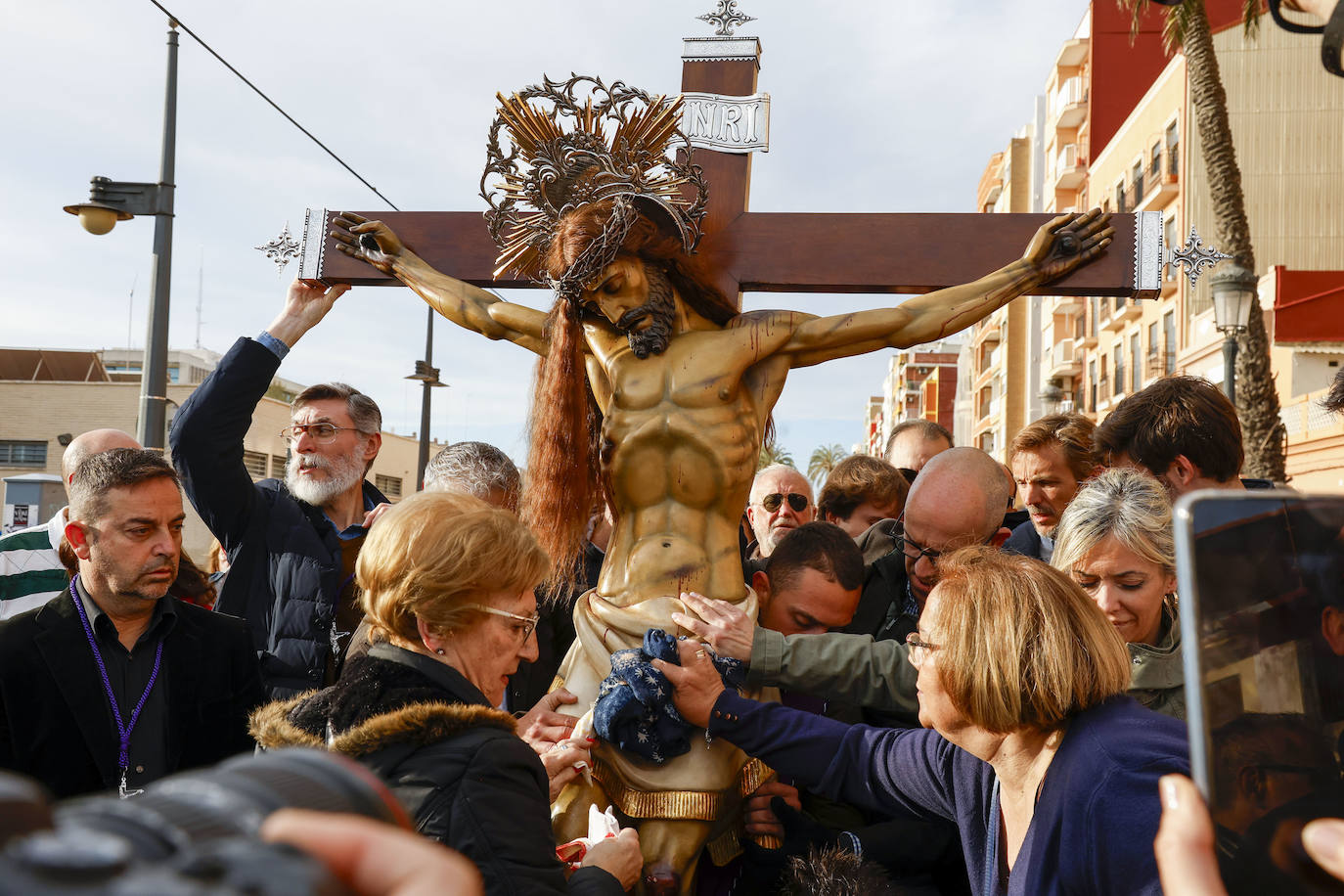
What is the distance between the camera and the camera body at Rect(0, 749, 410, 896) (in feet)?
1.71

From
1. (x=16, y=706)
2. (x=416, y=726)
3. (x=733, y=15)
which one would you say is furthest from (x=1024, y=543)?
(x=16, y=706)

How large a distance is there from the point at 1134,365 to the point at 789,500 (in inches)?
1017

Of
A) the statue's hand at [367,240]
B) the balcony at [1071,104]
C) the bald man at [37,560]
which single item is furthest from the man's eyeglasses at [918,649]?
the balcony at [1071,104]

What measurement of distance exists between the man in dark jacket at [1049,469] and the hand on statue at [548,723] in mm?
1751

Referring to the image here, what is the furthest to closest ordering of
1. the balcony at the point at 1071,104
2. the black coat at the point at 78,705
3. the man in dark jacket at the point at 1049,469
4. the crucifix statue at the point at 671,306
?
the balcony at the point at 1071,104 → the man in dark jacket at the point at 1049,469 → the crucifix statue at the point at 671,306 → the black coat at the point at 78,705

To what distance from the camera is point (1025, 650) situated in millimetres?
1969

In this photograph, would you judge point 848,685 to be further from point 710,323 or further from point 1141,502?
point 710,323

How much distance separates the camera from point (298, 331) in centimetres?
375

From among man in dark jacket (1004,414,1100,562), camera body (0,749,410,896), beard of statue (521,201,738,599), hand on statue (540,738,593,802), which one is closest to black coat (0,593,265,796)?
hand on statue (540,738,593,802)

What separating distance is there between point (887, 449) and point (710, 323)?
3.14 meters

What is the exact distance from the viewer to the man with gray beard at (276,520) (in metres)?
3.50

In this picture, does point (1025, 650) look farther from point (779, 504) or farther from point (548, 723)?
point (779, 504)

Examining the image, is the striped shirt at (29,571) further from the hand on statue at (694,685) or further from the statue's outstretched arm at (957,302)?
the statue's outstretched arm at (957,302)

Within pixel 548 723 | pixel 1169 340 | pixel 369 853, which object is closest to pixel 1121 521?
pixel 548 723
